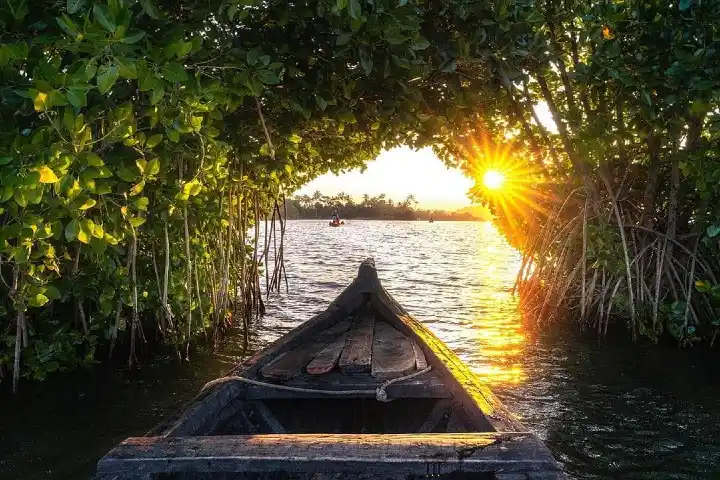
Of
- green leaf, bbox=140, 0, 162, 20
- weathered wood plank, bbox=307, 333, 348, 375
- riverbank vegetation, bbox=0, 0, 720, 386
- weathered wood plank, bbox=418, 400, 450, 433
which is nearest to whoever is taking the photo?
green leaf, bbox=140, 0, 162, 20

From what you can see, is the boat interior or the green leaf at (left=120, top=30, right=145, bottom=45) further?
the boat interior

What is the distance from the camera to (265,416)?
4.17 metres

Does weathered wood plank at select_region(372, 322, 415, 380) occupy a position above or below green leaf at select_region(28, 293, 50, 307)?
below

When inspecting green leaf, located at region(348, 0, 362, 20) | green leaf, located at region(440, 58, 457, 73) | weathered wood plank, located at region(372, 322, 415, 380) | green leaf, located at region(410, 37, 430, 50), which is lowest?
weathered wood plank, located at region(372, 322, 415, 380)

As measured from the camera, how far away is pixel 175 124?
4.18 m

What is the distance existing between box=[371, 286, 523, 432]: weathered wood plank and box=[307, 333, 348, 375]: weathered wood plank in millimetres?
858

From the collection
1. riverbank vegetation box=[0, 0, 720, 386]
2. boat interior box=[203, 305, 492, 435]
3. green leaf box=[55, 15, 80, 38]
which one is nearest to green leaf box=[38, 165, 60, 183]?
riverbank vegetation box=[0, 0, 720, 386]

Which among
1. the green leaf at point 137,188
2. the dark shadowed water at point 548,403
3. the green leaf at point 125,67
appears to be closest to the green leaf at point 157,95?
the green leaf at point 125,67

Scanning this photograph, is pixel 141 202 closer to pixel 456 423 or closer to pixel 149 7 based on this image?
pixel 149 7

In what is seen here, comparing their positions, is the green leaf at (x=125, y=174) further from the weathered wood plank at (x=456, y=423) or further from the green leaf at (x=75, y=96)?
the weathered wood plank at (x=456, y=423)

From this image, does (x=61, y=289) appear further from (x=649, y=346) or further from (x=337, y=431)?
(x=649, y=346)

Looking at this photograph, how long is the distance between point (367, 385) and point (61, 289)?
403 cm

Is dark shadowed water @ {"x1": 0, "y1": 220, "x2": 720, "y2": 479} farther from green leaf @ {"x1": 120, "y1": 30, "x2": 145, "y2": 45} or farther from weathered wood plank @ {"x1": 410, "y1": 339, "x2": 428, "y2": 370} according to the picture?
green leaf @ {"x1": 120, "y1": 30, "x2": 145, "y2": 45}

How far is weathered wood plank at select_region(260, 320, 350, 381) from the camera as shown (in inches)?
176
